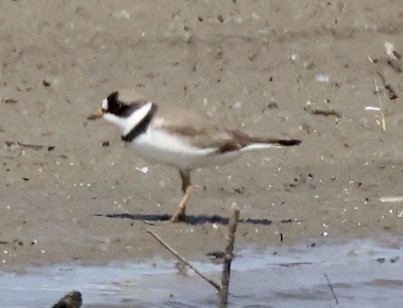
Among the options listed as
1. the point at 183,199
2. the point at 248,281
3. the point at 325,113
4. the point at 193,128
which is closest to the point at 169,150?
the point at 193,128

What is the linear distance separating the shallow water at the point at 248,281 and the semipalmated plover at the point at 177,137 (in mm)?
621

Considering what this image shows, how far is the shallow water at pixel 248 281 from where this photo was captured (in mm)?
7914

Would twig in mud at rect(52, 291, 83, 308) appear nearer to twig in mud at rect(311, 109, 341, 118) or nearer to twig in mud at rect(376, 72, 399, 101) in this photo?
twig in mud at rect(311, 109, 341, 118)

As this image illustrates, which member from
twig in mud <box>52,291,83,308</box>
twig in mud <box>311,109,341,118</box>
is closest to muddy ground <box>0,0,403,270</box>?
twig in mud <box>311,109,341,118</box>

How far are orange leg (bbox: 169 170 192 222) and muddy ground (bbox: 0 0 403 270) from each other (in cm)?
5

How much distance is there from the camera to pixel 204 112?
436 inches

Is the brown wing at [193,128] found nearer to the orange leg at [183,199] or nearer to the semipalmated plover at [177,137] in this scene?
the semipalmated plover at [177,137]

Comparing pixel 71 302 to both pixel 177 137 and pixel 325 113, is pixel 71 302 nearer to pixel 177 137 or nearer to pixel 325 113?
pixel 177 137

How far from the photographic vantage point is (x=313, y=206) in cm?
984

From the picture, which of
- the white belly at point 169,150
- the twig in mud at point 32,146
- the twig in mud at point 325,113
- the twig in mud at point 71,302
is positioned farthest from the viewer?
the twig in mud at point 325,113

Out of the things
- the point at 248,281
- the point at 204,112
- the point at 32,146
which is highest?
the point at 204,112

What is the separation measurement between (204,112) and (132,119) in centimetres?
195

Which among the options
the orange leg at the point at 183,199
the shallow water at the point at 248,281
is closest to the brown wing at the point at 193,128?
the orange leg at the point at 183,199

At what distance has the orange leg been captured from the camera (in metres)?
9.16
